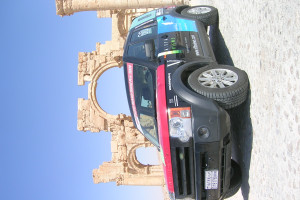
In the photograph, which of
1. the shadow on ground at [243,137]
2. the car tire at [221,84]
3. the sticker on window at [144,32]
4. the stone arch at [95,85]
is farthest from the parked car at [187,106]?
the stone arch at [95,85]

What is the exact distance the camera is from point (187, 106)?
611cm

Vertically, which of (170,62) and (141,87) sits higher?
(170,62)

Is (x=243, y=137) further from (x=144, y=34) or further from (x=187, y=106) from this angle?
(x=144, y=34)

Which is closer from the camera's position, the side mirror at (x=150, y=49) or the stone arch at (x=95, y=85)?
the side mirror at (x=150, y=49)

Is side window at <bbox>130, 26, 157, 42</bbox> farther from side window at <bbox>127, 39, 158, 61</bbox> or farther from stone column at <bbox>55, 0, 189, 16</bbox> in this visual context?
stone column at <bbox>55, 0, 189, 16</bbox>

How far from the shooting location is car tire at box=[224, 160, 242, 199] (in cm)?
698

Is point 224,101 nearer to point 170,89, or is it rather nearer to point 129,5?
point 170,89

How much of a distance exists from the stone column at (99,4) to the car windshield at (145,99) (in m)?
7.70

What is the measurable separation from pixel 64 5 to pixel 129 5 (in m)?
2.60

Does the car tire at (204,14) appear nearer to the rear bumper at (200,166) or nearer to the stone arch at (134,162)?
the rear bumper at (200,166)

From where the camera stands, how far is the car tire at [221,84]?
20.1 feet

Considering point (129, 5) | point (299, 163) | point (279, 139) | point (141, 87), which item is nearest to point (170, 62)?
point (141, 87)

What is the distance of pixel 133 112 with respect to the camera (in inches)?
318

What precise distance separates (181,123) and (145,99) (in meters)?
1.54
